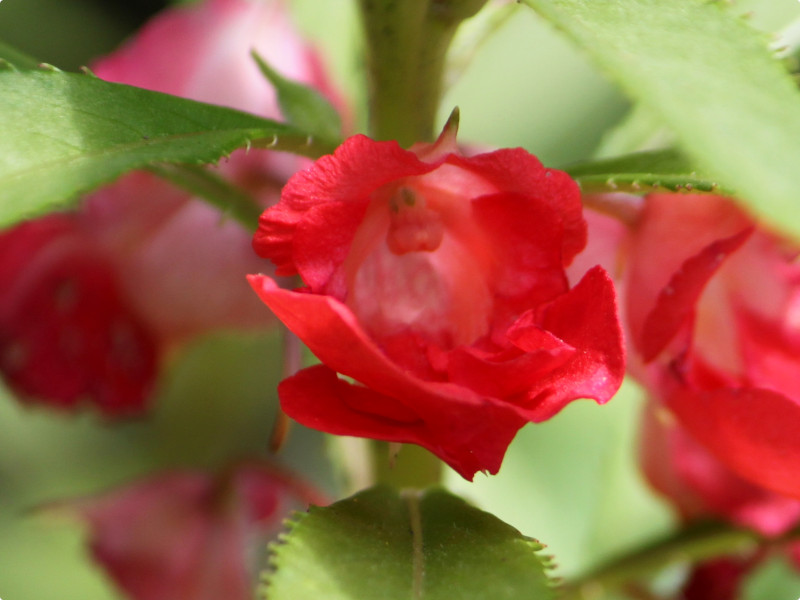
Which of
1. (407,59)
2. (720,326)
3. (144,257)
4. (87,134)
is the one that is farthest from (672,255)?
(144,257)

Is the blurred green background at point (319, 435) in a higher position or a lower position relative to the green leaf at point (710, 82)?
lower

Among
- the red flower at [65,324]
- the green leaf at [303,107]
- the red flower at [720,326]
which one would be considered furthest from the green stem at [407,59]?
the red flower at [65,324]

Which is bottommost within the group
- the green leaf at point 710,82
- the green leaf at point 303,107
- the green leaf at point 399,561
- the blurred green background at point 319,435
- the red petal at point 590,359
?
the blurred green background at point 319,435

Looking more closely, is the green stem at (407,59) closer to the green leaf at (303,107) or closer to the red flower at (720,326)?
the green leaf at (303,107)

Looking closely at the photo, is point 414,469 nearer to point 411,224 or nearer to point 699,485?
point 411,224

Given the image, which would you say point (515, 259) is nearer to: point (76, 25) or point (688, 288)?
point (688, 288)
